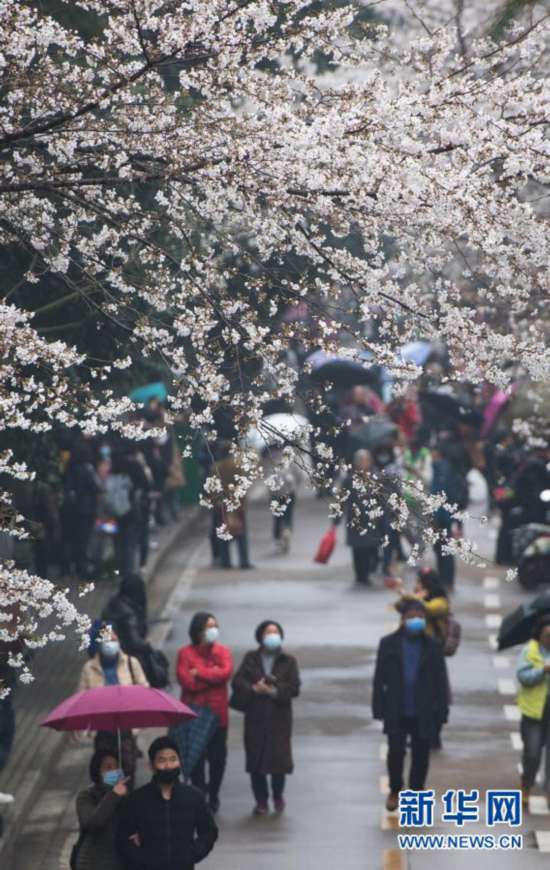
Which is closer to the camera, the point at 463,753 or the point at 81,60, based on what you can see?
the point at 81,60

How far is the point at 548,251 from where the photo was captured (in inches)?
468

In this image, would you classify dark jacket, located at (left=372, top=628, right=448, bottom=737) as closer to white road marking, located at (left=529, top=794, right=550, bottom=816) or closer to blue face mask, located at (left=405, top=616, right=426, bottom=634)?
blue face mask, located at (left=405, top=616, right=426, bottom=634)

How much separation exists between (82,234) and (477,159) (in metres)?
3.04

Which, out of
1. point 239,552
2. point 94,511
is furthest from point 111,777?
point 239,552

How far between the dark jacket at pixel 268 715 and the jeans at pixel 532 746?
191cm

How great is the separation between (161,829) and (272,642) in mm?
5185

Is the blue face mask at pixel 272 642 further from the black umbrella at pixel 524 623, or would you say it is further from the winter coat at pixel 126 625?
the black umbrella at pixel 524 623

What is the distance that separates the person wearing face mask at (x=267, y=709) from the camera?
16531mm

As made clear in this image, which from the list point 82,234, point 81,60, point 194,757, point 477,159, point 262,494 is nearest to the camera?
point 477,159

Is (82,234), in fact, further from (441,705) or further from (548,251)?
(441,705)

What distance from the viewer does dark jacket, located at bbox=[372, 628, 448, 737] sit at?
16.6 metres

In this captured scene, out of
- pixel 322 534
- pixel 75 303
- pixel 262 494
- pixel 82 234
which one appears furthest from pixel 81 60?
pixel 262 494

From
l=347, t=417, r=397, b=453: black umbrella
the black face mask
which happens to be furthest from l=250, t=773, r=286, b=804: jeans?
l=347, t=417, r=397, b=453: black umbrella

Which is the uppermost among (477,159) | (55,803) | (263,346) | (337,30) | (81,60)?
(81,60)
